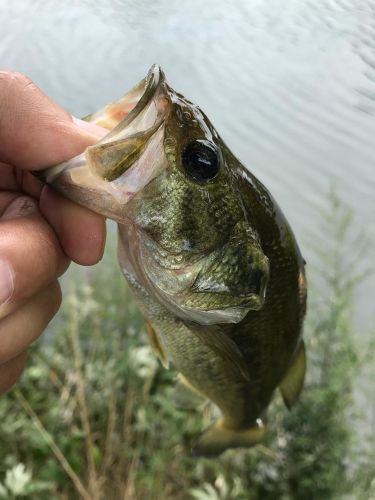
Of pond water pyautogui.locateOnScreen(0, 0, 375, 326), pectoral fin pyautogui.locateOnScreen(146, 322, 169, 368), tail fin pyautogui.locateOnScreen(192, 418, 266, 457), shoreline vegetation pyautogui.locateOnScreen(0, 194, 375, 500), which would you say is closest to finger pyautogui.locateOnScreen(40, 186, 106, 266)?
pectoral fin pyautogui.locateOnScreen(146, 322, 169, 368)

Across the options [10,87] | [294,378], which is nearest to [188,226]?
[10,87]

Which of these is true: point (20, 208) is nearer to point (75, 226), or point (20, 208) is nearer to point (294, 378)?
point (75, 226)

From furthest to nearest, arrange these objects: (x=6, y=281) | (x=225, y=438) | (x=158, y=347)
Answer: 1. (x=225, y=438)
2. (x=158, y=347)
3. (x=6, y=281)

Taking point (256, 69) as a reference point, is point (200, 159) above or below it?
above

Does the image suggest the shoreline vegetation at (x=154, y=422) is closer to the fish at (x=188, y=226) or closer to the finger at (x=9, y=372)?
the finger at (x=9, y=372)

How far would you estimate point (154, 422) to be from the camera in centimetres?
270

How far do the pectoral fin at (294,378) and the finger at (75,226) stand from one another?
67cm

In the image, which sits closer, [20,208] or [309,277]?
[20,208]

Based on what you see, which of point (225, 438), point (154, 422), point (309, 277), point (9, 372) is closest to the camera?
point (9, 372)

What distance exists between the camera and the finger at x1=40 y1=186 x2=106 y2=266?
1120 millimetres

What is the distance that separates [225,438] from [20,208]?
3.44ft

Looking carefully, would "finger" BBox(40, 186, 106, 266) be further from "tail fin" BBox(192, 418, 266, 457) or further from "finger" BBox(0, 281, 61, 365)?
"tail fin" BBox(192, 418, 266, 457)

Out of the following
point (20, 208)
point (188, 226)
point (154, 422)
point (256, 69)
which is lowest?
point (154, 422)

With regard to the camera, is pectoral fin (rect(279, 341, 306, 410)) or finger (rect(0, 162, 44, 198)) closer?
finger (rect(0, 162, 44, 198))
